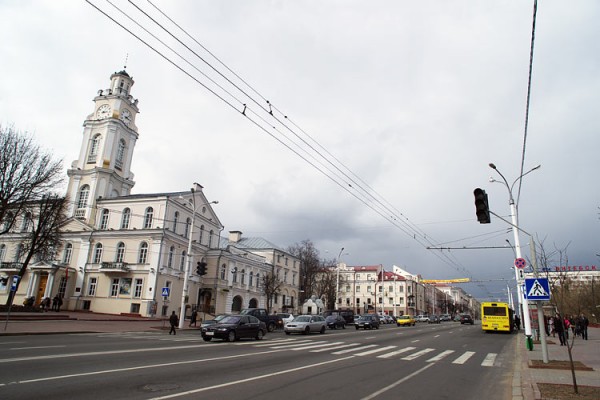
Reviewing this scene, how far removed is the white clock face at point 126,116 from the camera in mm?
53250

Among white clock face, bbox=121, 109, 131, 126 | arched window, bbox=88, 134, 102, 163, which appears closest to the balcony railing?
arched window, bbox=88, 134, 102, 163

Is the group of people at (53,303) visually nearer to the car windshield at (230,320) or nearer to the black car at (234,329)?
the car windshield at (230,320)

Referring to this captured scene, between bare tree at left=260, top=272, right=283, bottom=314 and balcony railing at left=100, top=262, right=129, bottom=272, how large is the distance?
22.7 m

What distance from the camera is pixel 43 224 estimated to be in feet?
116

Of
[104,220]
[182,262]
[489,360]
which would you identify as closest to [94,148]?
[104,220]

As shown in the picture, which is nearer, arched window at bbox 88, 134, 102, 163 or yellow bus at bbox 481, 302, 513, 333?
yellow bus at bbox 481, 302, 513, 333

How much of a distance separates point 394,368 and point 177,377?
681cm

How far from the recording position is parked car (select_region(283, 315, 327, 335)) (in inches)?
1125

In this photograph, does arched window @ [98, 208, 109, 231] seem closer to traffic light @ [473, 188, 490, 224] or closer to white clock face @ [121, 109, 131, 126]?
white clock face @ [121, 109, 131, 126]

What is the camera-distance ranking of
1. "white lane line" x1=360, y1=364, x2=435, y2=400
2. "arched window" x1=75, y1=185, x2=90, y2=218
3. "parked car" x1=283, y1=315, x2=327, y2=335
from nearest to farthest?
1. "white lane line" x1=360, y1=364, x2=435, y2=400
2. "parked car" x1=283, y1=315, x2=327, y2=335
3. "arched window" x1=75, y1=185, x2=90, y2=218

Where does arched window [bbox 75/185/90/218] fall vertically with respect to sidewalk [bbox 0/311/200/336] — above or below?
above

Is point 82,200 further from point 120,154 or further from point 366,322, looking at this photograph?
point 366,322

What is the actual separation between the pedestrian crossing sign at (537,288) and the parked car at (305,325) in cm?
1773

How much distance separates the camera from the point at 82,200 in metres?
50.5
